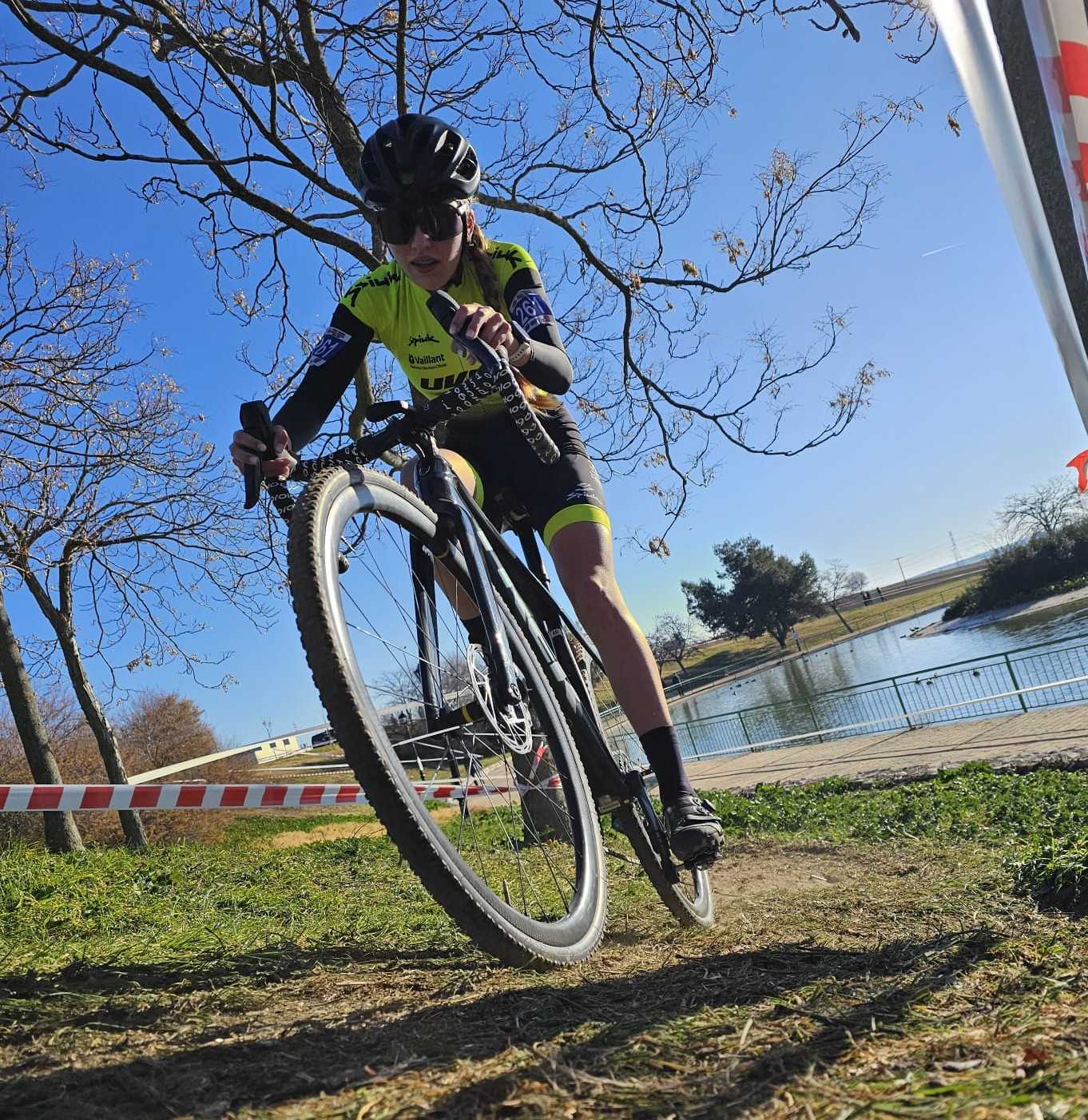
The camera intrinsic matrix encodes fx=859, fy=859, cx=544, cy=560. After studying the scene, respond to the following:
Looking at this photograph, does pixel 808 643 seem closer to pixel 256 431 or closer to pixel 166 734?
pixel 166 734

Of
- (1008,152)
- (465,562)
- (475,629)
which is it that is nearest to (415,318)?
(465,562)

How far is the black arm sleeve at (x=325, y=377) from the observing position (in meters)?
2.90

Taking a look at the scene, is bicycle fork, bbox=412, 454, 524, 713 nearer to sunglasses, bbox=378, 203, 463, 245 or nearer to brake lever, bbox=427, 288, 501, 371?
brake lever, bbox=427, 288, 501, 371

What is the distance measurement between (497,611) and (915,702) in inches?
1089

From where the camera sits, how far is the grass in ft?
4.30

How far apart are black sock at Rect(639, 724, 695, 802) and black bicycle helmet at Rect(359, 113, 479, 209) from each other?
2.00 m

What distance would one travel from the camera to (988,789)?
841cm

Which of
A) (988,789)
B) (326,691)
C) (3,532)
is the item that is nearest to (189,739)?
(3,532)

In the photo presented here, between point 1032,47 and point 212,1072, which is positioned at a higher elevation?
point 1032,47

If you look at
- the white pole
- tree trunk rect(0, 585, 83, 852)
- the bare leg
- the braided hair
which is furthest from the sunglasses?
tree trunk rect(0, 585, 83, 852)

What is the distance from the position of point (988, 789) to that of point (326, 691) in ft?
27.3

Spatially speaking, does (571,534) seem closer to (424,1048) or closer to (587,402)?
(424,1048)

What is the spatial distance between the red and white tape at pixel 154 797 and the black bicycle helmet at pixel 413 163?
271cm

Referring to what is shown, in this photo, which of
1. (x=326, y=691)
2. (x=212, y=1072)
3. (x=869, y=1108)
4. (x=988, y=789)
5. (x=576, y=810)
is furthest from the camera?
(x=988, y=789)
